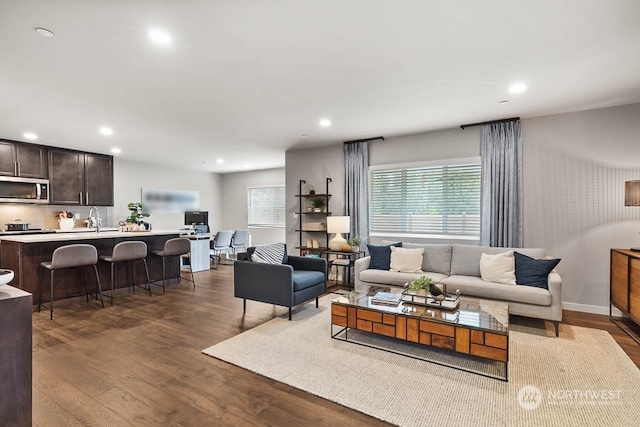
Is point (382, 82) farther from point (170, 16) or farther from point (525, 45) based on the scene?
point (170, 16)

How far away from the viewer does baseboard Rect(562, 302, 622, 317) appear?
3862mm

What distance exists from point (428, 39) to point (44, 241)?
499 centimetres

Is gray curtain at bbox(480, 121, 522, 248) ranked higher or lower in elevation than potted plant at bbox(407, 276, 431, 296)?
higher

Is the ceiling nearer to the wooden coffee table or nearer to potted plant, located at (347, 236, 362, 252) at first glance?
potted plant, located at (347, 236, 362, 252)

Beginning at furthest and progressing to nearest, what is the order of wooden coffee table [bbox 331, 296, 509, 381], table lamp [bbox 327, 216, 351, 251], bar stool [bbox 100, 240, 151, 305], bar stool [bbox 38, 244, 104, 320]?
1. table lamp [bbox 327, 216, 351, 251]
2. bar stool [bbox 100, 240, 151, 305]
3. bar stool [bbox 38, 244, 104, 320]
4. wooden coffee table [bbox 331, 296, 509, 381]

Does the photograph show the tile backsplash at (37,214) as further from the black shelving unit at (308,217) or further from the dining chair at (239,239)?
the black shelving unit at (308,217)

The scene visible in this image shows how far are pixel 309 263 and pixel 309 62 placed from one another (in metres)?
2.53

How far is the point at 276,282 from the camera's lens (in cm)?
362

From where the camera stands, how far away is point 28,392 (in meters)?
1.62

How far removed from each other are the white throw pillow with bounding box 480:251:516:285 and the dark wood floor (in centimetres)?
92

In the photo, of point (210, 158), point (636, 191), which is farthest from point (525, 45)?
point (210, 158)

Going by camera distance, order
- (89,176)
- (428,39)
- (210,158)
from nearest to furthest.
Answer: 1. (428,39)
2. (89,176)
3. (210,158)

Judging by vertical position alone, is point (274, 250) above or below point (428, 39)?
below

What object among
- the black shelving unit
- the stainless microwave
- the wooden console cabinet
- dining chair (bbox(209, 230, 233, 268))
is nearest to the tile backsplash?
the stainless microwave
